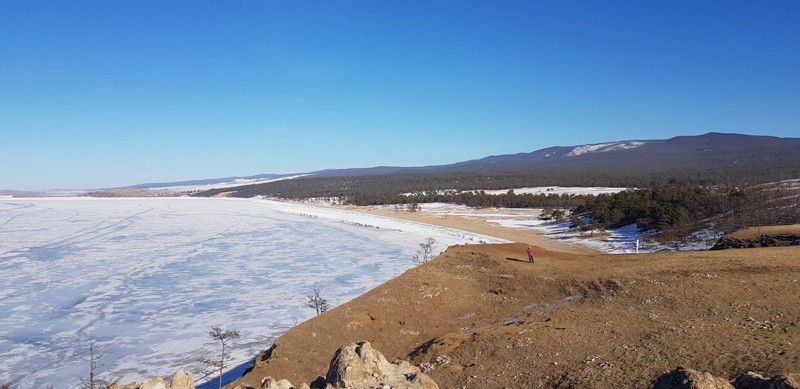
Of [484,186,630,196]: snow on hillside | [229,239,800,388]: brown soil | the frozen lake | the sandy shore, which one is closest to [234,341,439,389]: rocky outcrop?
[229,239,800,388]: brown soil

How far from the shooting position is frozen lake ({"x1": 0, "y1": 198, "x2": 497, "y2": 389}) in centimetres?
1623

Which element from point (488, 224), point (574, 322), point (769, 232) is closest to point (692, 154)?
point (488, 224)

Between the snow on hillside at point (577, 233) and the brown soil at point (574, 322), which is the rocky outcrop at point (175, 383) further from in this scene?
the snow on hillside at point (577, 233)

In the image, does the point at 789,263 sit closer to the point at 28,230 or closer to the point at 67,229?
the point at 67,229

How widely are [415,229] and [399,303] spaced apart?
109 feet

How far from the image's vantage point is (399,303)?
1366 cm

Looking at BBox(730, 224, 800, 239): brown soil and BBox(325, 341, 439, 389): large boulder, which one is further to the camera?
BBox(730, 224, 800, 239): brown soil

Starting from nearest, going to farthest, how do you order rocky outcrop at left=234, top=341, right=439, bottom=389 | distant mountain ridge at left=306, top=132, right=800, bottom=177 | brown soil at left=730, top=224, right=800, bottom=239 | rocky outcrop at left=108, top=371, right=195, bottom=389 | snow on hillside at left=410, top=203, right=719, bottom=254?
1. rocky outcrop at left=108, top=371, right=195, bottom=389
2. rocky outcrop at left=234, top=341, right=439, bottom=389
3. brown soil at left=730, top=224, right=800, bottom=239
4. snow on hillside at left=410, top=203, right=719, bottom=254
5. distant mountain ridge at left=306, top=132, right=800, bottom=177

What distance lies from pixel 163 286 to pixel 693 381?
26.0m

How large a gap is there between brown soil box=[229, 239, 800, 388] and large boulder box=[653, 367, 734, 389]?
1.42 m

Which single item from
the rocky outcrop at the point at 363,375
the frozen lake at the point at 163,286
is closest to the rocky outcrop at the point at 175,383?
the rocky outcrop at the point at 363,375

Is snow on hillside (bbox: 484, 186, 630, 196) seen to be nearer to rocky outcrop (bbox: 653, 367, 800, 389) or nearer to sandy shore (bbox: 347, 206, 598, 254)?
sandy shore (bbox: 347, 206, 598, 254)

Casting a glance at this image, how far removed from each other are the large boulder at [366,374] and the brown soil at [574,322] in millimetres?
1734

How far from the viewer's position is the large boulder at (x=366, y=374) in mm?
6893
